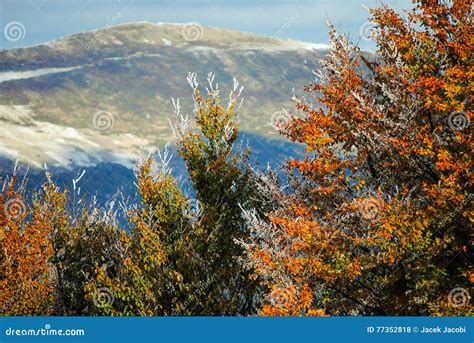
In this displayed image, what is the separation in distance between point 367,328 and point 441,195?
26.0ft

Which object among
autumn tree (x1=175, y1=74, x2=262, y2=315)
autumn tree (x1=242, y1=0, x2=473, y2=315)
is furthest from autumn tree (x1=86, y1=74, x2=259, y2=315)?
autumn tree (x1=242, y1=0, x2=473, y2=315)

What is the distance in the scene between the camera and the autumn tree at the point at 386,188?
911 inches

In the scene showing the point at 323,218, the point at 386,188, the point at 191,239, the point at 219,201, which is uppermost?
the point at 386,188

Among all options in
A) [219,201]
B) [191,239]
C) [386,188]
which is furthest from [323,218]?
[219,201]

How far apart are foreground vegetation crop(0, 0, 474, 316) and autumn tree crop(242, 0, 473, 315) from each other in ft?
0.24

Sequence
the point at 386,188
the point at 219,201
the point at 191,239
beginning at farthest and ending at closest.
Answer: the point at 219,201 < the point at 191,239 < the point at 386,188

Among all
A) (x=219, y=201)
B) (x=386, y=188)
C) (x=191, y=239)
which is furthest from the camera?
(x=219, y=201)

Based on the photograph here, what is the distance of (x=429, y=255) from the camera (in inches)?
917

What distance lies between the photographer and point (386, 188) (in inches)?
1046

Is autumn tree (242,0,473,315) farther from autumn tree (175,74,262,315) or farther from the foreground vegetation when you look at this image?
autumn tree (175,74,262,315)

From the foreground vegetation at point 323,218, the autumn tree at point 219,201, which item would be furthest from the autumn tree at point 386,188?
the autumn tree at point 219,201

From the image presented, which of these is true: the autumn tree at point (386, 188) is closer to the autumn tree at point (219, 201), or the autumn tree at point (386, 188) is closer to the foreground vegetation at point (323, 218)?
the foreground vegetation at point (323, 218)

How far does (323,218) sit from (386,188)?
2.70 metres

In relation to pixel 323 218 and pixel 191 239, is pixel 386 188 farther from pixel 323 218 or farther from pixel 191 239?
pixel 191 239
